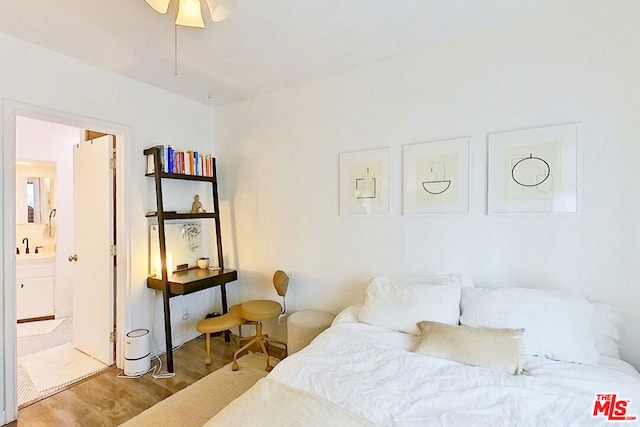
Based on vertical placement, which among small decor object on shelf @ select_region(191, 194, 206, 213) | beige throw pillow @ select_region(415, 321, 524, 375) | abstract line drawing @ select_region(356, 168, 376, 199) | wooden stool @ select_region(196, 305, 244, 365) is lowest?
wooden stool @ select_region(196, 305, 244, 365)

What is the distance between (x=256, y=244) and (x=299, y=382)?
2.10 meters

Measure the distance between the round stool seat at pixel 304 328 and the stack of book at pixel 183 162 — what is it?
6.13 feet

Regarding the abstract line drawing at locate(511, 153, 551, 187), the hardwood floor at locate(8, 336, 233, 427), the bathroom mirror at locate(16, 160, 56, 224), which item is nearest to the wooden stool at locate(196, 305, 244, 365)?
the hardwood floor at locate(8, 336, 233, 427)

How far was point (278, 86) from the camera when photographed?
10.3 feet

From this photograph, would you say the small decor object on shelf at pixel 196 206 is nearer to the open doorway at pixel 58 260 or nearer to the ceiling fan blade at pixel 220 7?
the open doorway at pixel 58 260

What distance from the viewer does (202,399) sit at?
2330mm

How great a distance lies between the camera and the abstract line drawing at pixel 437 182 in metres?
2.38

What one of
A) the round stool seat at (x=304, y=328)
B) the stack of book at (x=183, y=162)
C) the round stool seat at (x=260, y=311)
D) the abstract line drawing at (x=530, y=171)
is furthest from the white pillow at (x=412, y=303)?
the stack of book at (x=183, y=162)

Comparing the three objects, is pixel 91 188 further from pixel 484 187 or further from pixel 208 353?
pixel 484 187

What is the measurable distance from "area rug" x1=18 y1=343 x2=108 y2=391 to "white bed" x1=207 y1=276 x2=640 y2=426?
2300 mm

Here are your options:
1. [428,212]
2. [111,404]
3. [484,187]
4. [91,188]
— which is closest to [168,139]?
[91,188]

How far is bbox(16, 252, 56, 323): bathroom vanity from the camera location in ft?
13.1

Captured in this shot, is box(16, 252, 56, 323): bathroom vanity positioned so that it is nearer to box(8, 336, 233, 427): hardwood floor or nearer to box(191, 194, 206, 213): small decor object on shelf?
box(8, 336, 233, 427): hardwood floor

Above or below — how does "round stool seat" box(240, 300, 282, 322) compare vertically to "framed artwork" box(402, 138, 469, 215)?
below
